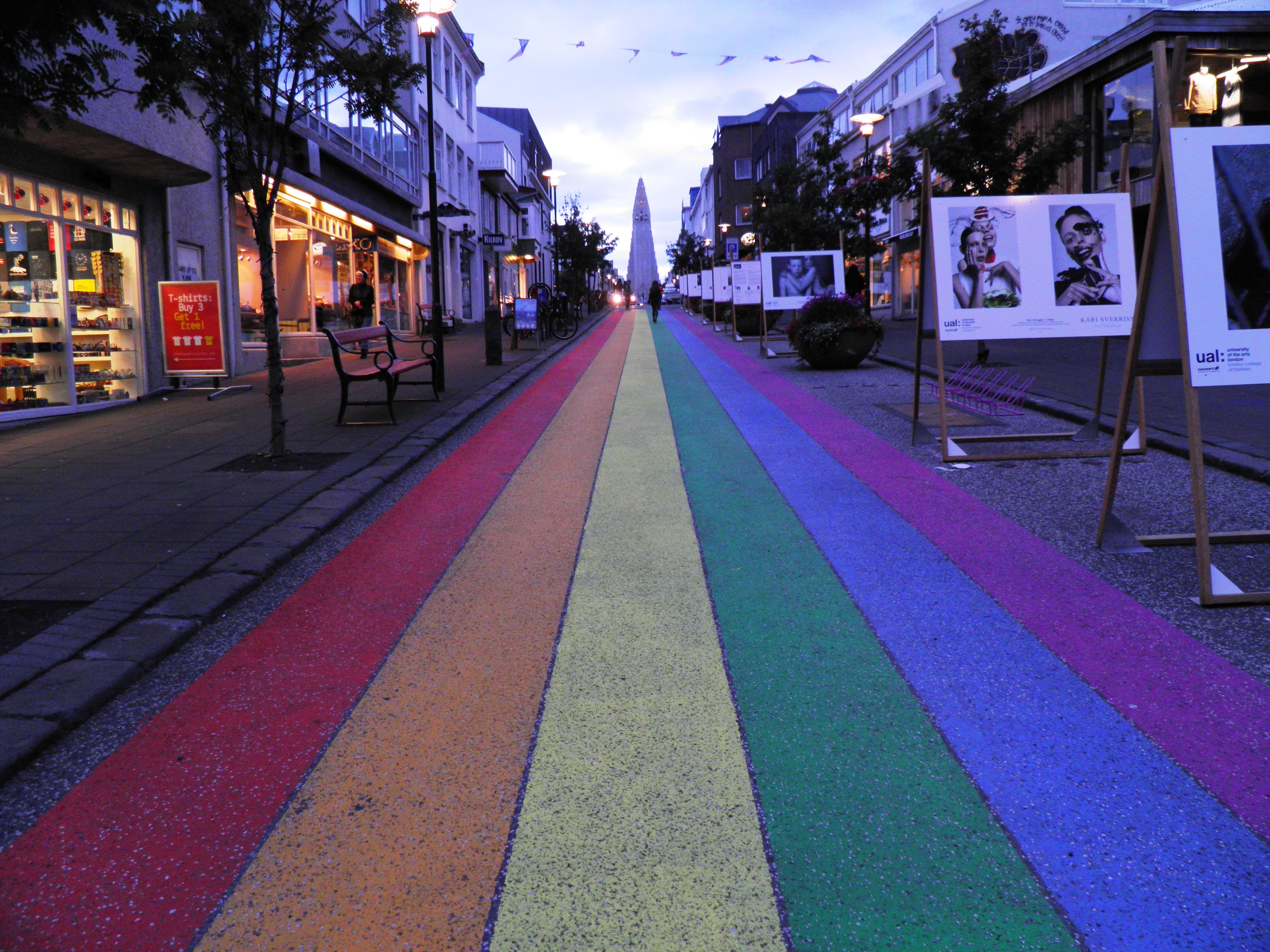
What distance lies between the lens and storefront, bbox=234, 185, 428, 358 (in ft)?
63.1

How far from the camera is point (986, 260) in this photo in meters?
8.00

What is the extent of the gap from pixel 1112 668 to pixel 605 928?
7.63ft

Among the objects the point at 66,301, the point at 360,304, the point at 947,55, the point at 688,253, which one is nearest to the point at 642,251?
the point at 688,253

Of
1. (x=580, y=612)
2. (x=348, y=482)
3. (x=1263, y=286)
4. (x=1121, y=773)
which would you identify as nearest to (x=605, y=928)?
(x=1121, y=773)

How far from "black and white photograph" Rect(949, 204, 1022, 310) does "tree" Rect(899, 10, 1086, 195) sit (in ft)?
26.2

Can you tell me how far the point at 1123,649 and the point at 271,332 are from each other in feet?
22.4

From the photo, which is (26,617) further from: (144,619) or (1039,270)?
(1039,270)

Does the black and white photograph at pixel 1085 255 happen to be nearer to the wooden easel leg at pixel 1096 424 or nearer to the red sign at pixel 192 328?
the wooden easel leg at pixel 1096 424

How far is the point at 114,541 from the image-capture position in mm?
5570

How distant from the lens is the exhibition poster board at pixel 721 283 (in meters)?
31.4

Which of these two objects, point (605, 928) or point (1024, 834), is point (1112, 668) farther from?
point (605, 928)

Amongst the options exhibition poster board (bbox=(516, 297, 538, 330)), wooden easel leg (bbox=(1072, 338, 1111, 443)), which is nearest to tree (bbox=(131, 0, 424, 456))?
wooden easel leg (bbox=(1072, 338, 1111, 443))

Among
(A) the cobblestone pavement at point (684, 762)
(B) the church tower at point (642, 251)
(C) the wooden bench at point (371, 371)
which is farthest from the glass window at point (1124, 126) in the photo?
(B) the church tower at point (642, 251)

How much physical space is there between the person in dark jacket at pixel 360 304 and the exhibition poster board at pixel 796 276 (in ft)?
32.2
